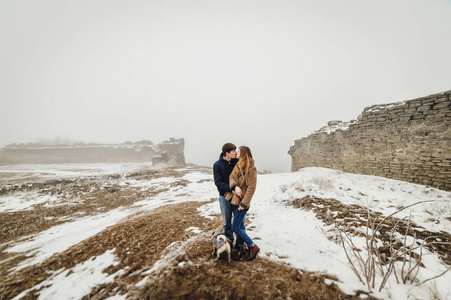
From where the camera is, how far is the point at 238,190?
2596 mm

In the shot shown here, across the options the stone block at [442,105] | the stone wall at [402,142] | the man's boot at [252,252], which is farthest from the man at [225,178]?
the stone block at [442,105]

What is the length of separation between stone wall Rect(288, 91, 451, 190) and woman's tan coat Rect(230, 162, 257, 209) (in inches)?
315

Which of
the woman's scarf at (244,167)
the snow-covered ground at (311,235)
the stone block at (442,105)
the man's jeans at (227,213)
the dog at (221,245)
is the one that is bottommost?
the snow-covered ground at (311,235)

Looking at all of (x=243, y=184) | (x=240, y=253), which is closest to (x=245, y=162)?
(x=243, y=184)

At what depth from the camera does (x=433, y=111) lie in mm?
6301

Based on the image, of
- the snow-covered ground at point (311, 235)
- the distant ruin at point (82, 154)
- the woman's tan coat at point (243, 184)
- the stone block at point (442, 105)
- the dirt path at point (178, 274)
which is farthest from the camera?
the distant ruin at point (82, 154)

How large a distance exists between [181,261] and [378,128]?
33.9 ft

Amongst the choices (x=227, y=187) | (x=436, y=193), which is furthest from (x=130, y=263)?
(x=436, y=193)

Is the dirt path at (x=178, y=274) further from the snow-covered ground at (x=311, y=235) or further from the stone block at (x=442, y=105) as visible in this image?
the stone block at (x=442, y=105)

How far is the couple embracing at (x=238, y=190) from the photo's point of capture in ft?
8.79

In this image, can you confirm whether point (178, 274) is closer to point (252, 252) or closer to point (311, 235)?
point (252, 252)

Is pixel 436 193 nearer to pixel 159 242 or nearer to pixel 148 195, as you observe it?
pixel 159 242

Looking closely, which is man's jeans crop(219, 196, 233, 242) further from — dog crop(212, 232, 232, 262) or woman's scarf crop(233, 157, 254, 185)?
woman's scarf crop(233, 157, 254, 185)

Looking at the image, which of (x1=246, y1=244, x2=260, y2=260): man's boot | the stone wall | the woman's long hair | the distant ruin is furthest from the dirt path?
the distant ruin
